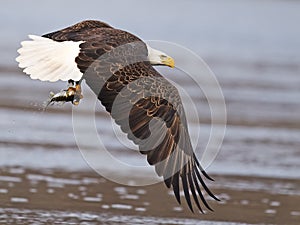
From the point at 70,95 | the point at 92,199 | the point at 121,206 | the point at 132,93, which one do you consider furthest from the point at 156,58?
the point at 92,199

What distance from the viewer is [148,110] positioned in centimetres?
601

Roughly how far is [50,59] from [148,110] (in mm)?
689

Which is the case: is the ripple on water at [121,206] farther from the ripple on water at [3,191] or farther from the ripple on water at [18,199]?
the ripple on water at [3,191]

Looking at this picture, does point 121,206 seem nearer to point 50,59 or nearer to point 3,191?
point 3,191

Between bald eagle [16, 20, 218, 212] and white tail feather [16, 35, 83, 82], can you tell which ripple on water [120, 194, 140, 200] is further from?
white tail feather [16, 35, 83, 82]

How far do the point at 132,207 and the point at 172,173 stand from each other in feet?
4.54

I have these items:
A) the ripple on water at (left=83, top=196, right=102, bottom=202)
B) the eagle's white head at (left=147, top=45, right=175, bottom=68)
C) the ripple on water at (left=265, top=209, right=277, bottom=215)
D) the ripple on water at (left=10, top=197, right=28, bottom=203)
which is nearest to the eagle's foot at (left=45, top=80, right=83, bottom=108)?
the eagle's white head at (left=147, top=45, right=175, bottom=68)

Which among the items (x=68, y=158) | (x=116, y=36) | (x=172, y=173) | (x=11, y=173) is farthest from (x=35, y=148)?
(x=172, y=173)

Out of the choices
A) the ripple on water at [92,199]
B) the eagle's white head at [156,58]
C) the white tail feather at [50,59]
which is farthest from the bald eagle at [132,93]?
the ripple on water at [92,199]

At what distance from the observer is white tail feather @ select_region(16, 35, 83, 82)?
6090mm

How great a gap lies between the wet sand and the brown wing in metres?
0.99

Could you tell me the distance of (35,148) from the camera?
8961 millimetres

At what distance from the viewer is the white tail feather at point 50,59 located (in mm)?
6090

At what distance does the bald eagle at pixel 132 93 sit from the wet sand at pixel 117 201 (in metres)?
0.88
